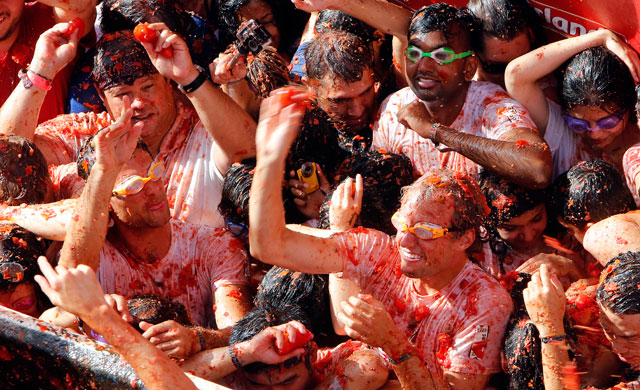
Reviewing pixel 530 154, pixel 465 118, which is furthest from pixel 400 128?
pixel 530 154

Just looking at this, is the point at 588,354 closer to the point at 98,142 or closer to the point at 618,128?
the point at 618,128

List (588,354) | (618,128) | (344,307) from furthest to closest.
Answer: (618,128) < (588,354) < (344,307)

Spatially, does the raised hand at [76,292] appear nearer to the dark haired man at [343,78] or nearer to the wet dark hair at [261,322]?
the wet dark hair at [261,322]

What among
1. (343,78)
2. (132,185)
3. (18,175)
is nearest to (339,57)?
(343,78)

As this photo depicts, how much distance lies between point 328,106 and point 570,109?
1422mm

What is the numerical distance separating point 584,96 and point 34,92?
3329mm

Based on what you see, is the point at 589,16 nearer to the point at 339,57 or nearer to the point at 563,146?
the point at 563,146

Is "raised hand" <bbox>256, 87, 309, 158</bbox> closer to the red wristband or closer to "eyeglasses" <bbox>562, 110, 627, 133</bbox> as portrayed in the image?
"eyeglasses" <bbox>562, 110, 627, 133</bbox>

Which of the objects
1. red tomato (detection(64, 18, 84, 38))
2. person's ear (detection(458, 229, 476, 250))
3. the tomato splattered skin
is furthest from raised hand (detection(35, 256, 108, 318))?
red tomato (detection(64, 18, 84, 38))

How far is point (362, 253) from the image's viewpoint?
15.3ft

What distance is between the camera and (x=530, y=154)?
5.29 metres

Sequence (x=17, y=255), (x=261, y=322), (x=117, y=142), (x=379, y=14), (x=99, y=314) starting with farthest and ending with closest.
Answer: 1. (x=379, y=14)
2. (x=17, y=255)
3. (x=117, y=142)
4. (x=261, y=322)
5. (x=99, y=314)

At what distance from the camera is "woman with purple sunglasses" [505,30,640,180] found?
5.42 meters

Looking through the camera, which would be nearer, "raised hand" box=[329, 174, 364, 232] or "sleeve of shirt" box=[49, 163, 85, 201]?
"raised hand" box=[329, 174, 364, 232]
